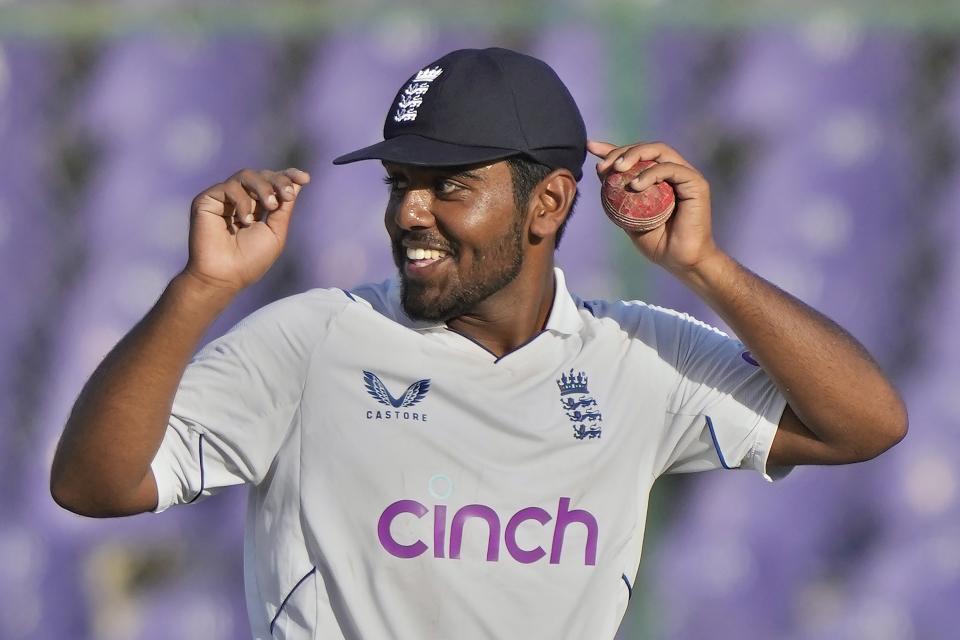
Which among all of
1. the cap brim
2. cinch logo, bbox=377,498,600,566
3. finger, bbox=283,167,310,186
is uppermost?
the cap brim

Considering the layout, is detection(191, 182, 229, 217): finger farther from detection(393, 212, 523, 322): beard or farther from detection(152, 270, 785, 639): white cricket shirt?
detection(393, 212, 523, 322): beard

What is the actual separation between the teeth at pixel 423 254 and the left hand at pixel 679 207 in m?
0.34

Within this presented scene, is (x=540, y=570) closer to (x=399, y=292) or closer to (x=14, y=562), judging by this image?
(x=399, y=292)

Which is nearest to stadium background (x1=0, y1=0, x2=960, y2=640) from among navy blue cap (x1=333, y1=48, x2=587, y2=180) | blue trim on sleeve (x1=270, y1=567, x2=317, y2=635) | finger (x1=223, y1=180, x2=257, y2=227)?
navy blue cap (x1=333, y1=48, x2=587, y2=180)

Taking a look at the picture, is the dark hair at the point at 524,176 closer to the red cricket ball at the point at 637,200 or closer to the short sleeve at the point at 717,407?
the red cricket ball at the point at 637,200

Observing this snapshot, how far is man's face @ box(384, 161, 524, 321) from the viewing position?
2.78m

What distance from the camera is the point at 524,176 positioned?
287cm

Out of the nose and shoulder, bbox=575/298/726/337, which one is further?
shoulder, bbox=575/298/726/337

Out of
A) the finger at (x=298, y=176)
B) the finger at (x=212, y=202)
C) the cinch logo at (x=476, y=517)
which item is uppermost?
the finger at (x=298, y=176)

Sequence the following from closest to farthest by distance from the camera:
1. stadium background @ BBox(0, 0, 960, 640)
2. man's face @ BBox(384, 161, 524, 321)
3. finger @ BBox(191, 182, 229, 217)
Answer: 1. finger @ BBox(191, 182, 229, 217)
2. man's face @ BBox(384, 161, 524, 321)
3. stadium background @ BBox(0, 0, 960, 640)

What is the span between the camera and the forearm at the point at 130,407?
7.98ft

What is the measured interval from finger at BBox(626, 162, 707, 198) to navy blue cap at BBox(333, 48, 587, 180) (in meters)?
0.24

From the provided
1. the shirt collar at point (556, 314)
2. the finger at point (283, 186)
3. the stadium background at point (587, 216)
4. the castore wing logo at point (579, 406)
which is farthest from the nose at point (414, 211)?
the stadium background at point (587, 216)

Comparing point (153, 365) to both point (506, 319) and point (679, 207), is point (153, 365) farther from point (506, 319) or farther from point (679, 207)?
point (679, 207)
